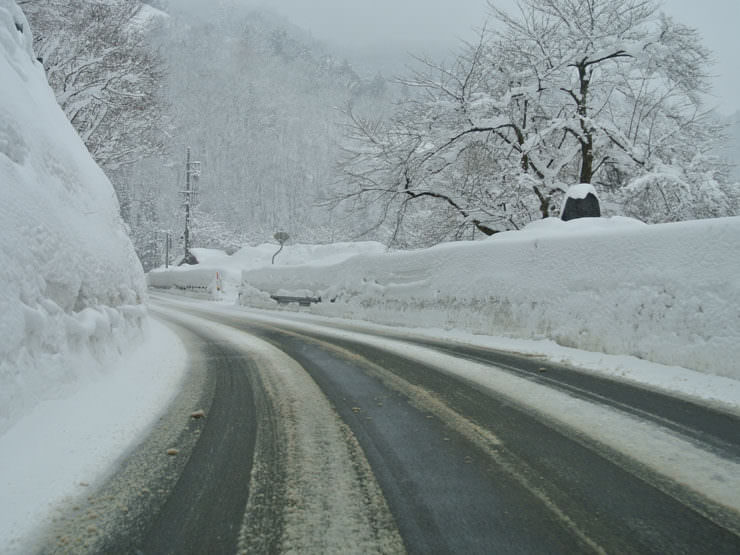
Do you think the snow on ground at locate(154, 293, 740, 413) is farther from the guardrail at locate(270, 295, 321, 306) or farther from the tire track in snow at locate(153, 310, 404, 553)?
the guardrail at locate(270, 295, 321, 306)

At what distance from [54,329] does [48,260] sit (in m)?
0.59

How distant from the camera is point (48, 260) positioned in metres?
3.47

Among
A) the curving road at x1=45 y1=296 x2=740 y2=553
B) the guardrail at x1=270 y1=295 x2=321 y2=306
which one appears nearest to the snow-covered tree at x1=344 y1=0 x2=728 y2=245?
the guardrail at x1=270 y1=295 x2=321 y2=306

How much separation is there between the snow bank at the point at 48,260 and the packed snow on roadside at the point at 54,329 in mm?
13

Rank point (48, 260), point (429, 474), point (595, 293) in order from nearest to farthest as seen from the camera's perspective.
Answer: point (429, 474) < point (48, 260) < point (595, 293)

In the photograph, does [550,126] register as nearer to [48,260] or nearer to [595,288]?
[595,288]

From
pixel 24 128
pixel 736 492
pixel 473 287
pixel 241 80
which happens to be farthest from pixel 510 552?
pixel 241 80

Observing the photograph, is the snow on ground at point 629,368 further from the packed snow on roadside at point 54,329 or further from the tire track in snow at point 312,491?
the packed snow on roadside at point 54,329

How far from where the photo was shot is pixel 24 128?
425 cm

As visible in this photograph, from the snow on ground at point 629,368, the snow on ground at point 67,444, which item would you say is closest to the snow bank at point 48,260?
the snow on ground at point 67,444

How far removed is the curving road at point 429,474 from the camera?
1.68 meters

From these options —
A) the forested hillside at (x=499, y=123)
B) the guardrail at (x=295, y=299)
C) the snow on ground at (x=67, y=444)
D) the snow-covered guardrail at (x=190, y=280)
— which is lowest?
the snow on ground at (x=67, y=444)

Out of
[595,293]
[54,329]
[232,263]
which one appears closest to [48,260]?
[54,329]

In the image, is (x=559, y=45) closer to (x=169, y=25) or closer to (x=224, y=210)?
(x=224, y=210)
